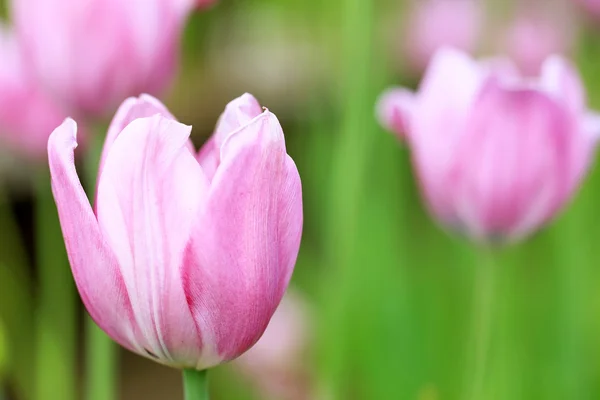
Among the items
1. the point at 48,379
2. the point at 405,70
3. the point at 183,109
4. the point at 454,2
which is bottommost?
the point at 48,379

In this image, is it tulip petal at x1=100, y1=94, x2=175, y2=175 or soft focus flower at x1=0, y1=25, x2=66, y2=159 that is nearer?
tulip petal at x1=100, y1=94, x2=175, y2=175

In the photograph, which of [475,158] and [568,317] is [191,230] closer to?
[475,158]

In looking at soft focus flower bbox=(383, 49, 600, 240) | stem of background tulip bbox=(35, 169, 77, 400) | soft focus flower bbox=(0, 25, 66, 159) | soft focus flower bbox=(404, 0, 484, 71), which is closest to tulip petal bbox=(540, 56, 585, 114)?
soft focus flower bbox=(383, 49, 600, 240)

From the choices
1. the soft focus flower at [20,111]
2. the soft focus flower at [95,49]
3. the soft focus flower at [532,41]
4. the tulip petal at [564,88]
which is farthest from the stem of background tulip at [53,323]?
the soft focus flower at [532,41]

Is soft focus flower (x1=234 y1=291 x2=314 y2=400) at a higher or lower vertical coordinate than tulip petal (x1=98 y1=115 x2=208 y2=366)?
lower

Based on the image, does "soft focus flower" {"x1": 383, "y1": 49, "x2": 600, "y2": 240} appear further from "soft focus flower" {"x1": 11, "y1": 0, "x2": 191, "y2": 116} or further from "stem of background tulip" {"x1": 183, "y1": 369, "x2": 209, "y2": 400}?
"stem of background tulip" {"x1": 183, "y1": 369, "x2": 209, "y2": 400}

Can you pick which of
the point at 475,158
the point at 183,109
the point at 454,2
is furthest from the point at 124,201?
the point at 183,109
